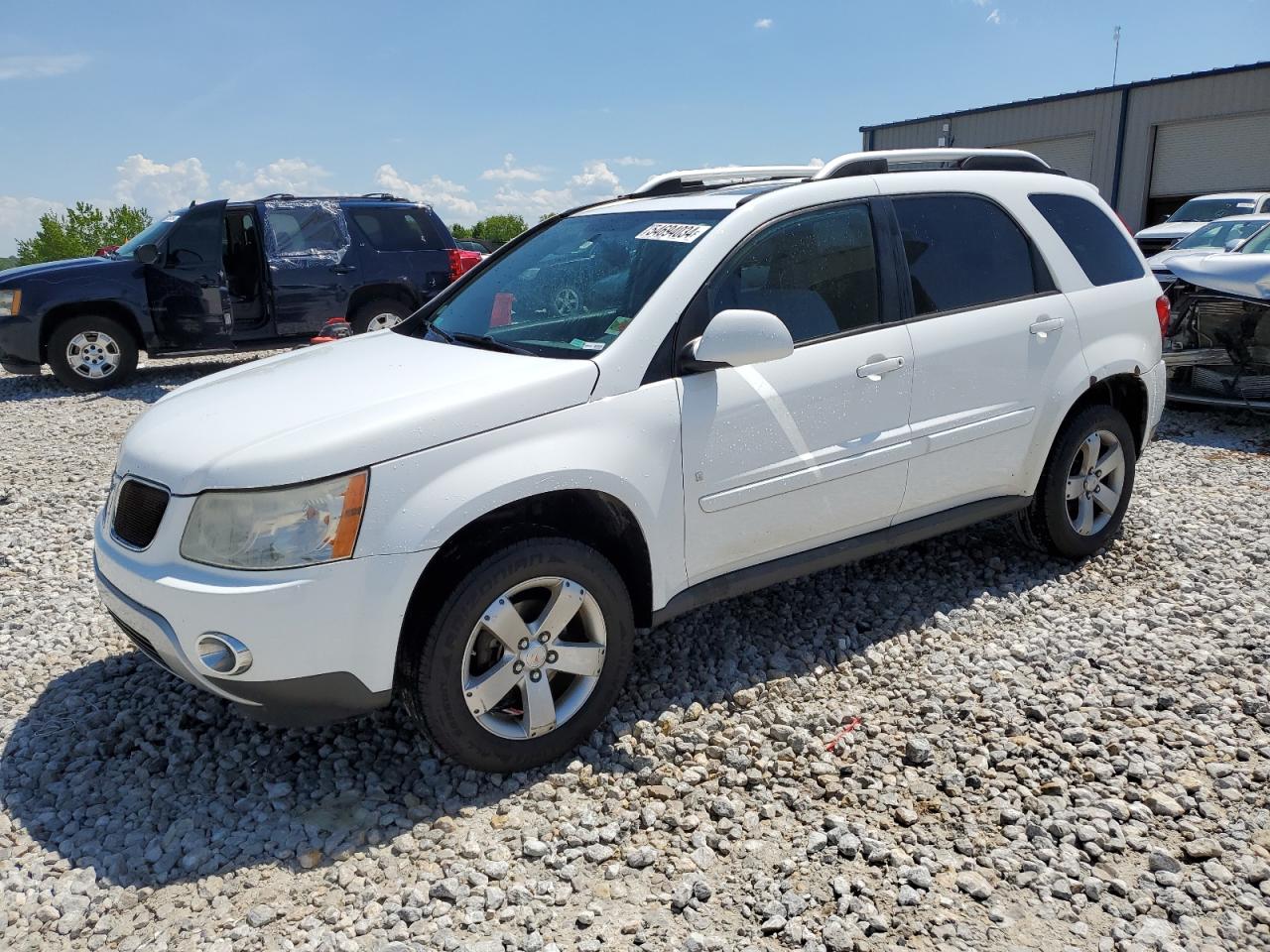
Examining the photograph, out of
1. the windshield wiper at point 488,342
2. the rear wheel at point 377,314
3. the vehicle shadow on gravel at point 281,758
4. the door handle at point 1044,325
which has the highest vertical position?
the windshield wiper at point 488,342

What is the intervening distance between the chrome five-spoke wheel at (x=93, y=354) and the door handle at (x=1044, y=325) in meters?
9.50

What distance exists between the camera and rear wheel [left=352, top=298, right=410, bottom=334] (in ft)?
36.2

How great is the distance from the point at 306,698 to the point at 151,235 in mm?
9470

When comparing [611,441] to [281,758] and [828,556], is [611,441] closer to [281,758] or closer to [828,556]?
[828,556]

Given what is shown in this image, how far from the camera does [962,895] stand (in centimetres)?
252

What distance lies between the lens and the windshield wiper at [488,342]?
3354mm

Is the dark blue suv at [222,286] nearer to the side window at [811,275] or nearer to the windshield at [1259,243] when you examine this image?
the side window at [811,275]

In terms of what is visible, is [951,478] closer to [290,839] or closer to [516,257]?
[516,257]

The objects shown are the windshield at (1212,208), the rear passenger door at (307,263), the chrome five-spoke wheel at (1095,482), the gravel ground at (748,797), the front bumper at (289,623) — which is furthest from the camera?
the windshield at (1212,208)

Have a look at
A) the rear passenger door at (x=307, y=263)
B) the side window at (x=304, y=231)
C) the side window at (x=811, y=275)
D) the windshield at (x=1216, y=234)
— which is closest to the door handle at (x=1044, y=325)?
the side window at (x=811, y=275)

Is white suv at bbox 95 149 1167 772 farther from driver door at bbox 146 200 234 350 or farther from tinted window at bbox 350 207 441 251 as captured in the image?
tinted window at bbox 350 207 441 251

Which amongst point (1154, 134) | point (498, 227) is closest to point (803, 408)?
point (1154, 134)

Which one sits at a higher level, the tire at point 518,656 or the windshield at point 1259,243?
the windshield at point 1259,243

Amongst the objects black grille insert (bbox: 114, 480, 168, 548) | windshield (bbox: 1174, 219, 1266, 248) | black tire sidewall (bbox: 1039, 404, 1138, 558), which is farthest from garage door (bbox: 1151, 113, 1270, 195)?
black grille insert (bbox: 114, 480, 168, 548)
